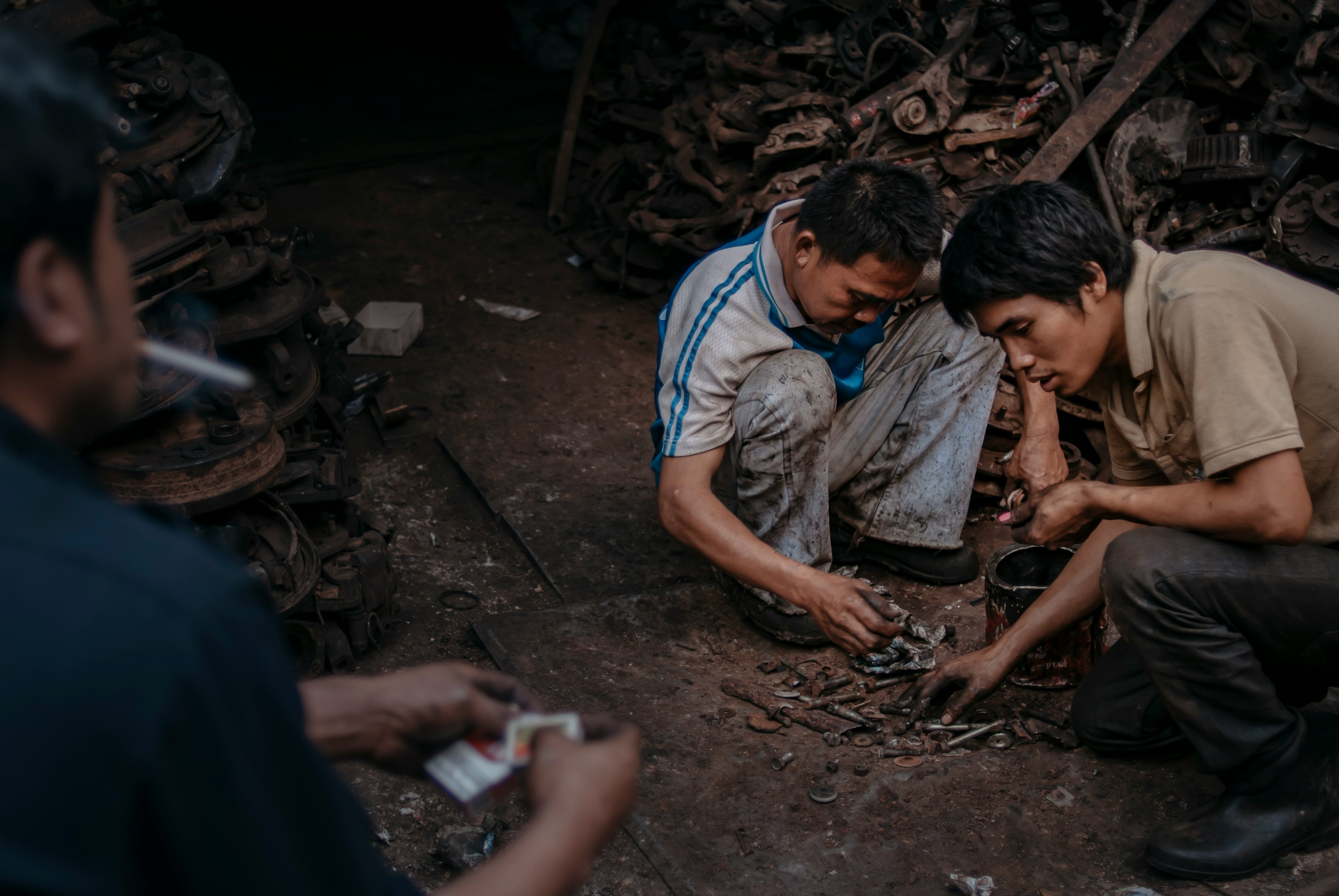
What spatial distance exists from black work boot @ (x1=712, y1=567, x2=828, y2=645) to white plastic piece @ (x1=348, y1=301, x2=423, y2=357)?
269cm

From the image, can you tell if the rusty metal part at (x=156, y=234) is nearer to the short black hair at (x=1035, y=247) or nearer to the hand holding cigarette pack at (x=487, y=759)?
the short black hair at (x=1035, y=247)

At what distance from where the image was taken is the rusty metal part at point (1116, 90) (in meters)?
4.56

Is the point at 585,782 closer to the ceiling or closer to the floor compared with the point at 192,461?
closer to the ceiling

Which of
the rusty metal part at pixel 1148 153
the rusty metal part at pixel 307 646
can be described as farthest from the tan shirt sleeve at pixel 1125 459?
the rusty metal part at pixel 307 646

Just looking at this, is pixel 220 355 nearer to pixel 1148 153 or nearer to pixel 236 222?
pixel 236 222

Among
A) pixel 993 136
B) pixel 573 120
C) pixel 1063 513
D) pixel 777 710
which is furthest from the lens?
pixel 573 120

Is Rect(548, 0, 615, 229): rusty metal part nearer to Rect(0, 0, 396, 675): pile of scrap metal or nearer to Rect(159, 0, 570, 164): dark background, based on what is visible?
Rect(159, 0, 570, 164): dark background

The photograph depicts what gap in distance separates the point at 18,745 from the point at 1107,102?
4.70m

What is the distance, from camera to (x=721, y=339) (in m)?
3.34

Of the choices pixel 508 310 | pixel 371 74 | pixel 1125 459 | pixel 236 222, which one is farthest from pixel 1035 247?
pixel 371 74

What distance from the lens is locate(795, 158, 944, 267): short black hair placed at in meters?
3.11

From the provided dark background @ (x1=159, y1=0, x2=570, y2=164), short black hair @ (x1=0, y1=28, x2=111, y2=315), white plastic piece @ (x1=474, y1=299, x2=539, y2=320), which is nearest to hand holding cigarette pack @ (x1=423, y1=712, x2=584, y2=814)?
short black hair @ (x1=0, y1=28, x2=111, y2=315)

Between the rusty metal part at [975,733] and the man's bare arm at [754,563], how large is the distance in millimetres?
415

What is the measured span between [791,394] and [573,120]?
4.24m
